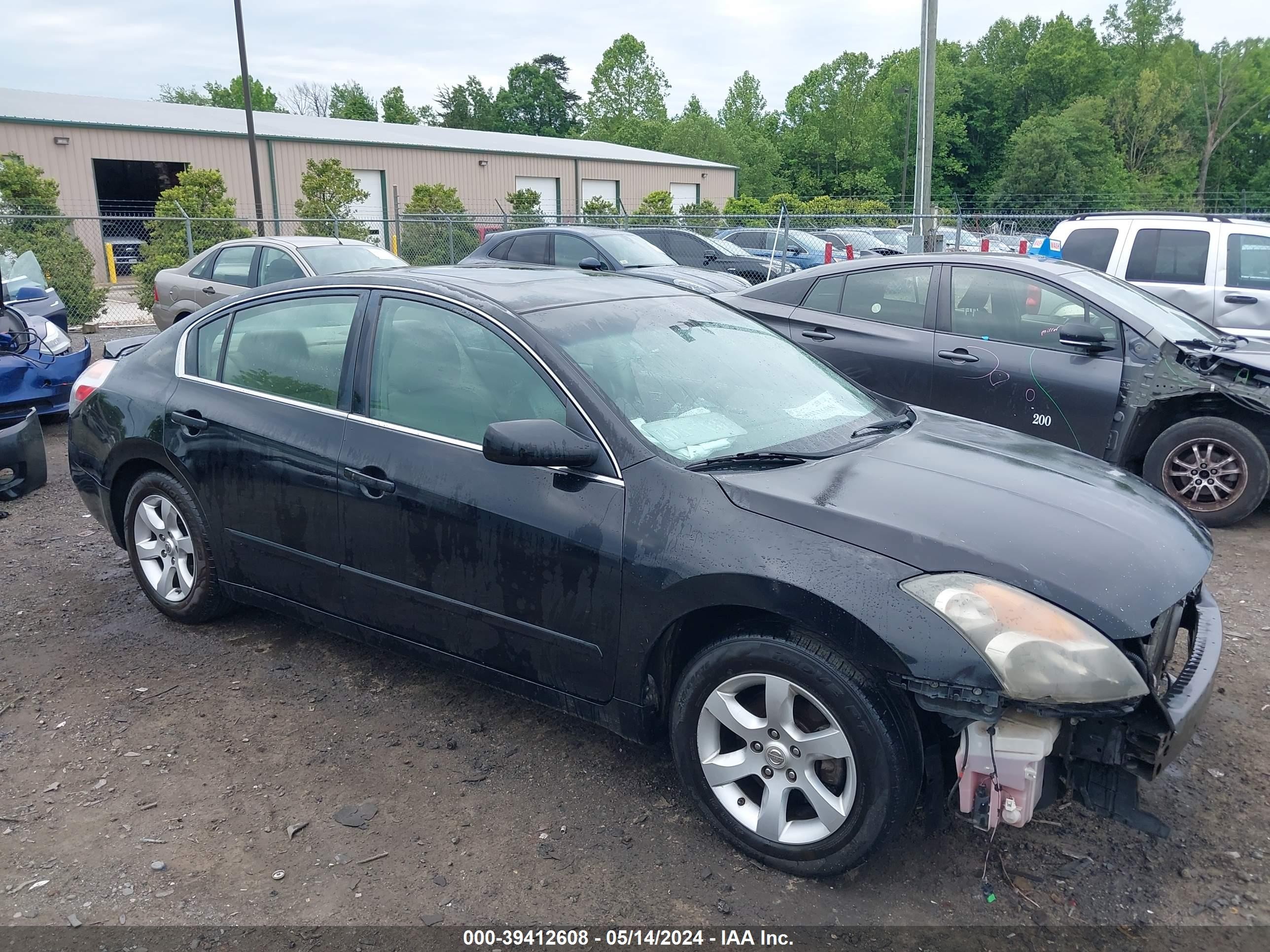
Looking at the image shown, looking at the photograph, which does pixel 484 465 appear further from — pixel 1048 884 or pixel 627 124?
pixel 627 124

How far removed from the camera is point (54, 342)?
8.09 m

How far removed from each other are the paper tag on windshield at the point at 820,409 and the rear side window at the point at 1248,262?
706 centimetres

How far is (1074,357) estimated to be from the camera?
6004 millimetres

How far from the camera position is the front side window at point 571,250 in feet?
42.8

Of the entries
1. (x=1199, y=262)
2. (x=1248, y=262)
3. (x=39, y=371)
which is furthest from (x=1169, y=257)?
(x=39, y=371)

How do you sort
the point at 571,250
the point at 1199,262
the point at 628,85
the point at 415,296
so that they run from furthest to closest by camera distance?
the point at 628,85 → the point at 571,250 → the point at 1199,262 → the point at 415,296

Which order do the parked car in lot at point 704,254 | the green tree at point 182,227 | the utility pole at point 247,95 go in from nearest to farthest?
the parked car in lot at point 704,254, the green tree at point 182,227, the utility pole at point 247,95

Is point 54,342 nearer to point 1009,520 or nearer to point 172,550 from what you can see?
point 172,550

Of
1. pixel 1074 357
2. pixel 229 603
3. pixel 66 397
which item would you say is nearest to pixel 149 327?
pixel 66 397

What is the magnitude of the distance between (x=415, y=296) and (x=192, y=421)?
1244mm

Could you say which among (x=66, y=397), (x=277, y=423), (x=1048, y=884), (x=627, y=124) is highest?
(x=627, y=124)

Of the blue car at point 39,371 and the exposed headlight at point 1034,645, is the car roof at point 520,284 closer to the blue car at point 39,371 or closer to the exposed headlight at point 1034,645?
the exposed headlight at point 1034,645

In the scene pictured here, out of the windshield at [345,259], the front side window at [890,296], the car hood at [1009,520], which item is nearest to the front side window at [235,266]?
the windshield at [345,259]

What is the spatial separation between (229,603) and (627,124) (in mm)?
71020
